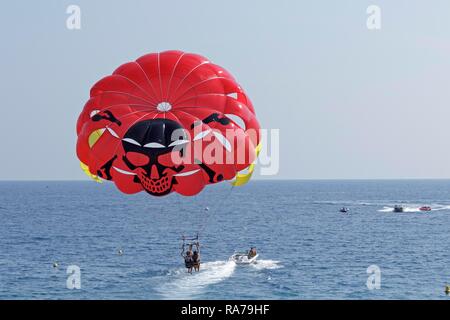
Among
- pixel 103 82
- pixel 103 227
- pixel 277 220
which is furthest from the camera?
pixel 277 220

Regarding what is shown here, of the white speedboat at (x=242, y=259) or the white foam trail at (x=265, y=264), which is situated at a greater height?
the white speedboat at (x=242, y=259)

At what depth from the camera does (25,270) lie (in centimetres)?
6059

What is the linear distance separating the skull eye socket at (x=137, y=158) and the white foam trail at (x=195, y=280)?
49.0 ft

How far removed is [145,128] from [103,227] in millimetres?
78092

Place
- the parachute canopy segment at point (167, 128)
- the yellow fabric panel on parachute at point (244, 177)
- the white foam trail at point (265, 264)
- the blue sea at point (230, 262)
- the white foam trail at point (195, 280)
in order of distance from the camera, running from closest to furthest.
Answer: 1. the parachute canopy segment at point (167, 128)
2. the yellow fabric panel on parachute at point (244, 177)
3. the white foam trail at point (195, 280)
4. the blue sea at point (230, 262)
5. the white foam trail at point (265, 264)

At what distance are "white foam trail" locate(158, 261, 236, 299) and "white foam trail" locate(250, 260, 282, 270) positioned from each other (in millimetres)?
2135

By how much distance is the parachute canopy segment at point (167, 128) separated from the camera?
1241 inches

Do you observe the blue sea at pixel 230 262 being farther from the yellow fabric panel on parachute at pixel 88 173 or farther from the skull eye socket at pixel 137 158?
the skull eye socket at pixel 137 158

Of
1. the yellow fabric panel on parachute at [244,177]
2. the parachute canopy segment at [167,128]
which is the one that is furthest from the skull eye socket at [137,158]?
the yellow fabric panel on parachute at [244,177]

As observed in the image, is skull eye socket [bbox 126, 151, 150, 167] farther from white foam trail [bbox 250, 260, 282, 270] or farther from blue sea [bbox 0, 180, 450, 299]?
white foam trail [bbox 250, 260, 282, 270]

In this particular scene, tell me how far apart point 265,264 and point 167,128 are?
34175 mm

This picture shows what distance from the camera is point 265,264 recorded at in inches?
2467
